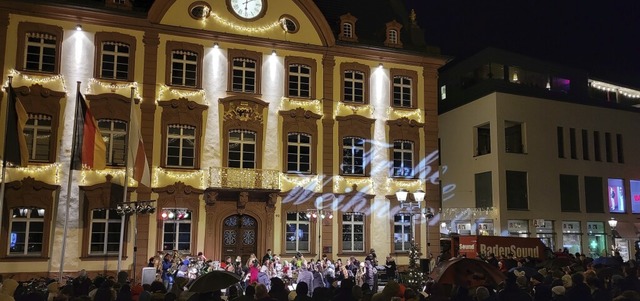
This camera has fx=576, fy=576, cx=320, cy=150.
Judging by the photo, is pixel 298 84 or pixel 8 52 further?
pixel 298 84

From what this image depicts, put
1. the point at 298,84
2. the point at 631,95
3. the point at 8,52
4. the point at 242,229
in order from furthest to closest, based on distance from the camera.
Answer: the point at 631,95 → the point at 298,84 → the point at 242,229 → the point at 8,52

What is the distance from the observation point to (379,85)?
30.7 m

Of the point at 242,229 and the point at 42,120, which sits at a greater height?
the point at 42,120

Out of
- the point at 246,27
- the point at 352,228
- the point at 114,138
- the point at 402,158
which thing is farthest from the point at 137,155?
the point at 402,158

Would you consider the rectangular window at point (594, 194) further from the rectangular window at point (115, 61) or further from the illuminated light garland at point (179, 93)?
the rectangular window at point (115, 61)

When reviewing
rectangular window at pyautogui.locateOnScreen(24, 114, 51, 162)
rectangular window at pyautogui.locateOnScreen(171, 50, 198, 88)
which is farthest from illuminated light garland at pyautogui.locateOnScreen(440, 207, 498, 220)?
rectangular window at pyautogui.locateOnScreen(24, 114, 51, 162)

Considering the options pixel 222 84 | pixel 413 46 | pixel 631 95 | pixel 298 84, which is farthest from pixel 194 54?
pixel 631 95

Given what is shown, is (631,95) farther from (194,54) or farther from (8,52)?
(8,52)

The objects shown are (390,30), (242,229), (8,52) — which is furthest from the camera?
(390,30)

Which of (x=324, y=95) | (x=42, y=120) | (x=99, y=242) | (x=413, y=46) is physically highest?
(x=413, y=46)

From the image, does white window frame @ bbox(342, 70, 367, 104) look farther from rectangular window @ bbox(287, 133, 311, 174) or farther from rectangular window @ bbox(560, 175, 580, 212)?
rectangular window @ bbox(560, 175, 580, 212)

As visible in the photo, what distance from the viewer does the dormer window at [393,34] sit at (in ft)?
103

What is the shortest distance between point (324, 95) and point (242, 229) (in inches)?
Result: 312

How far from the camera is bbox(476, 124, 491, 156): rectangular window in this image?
37.2m
